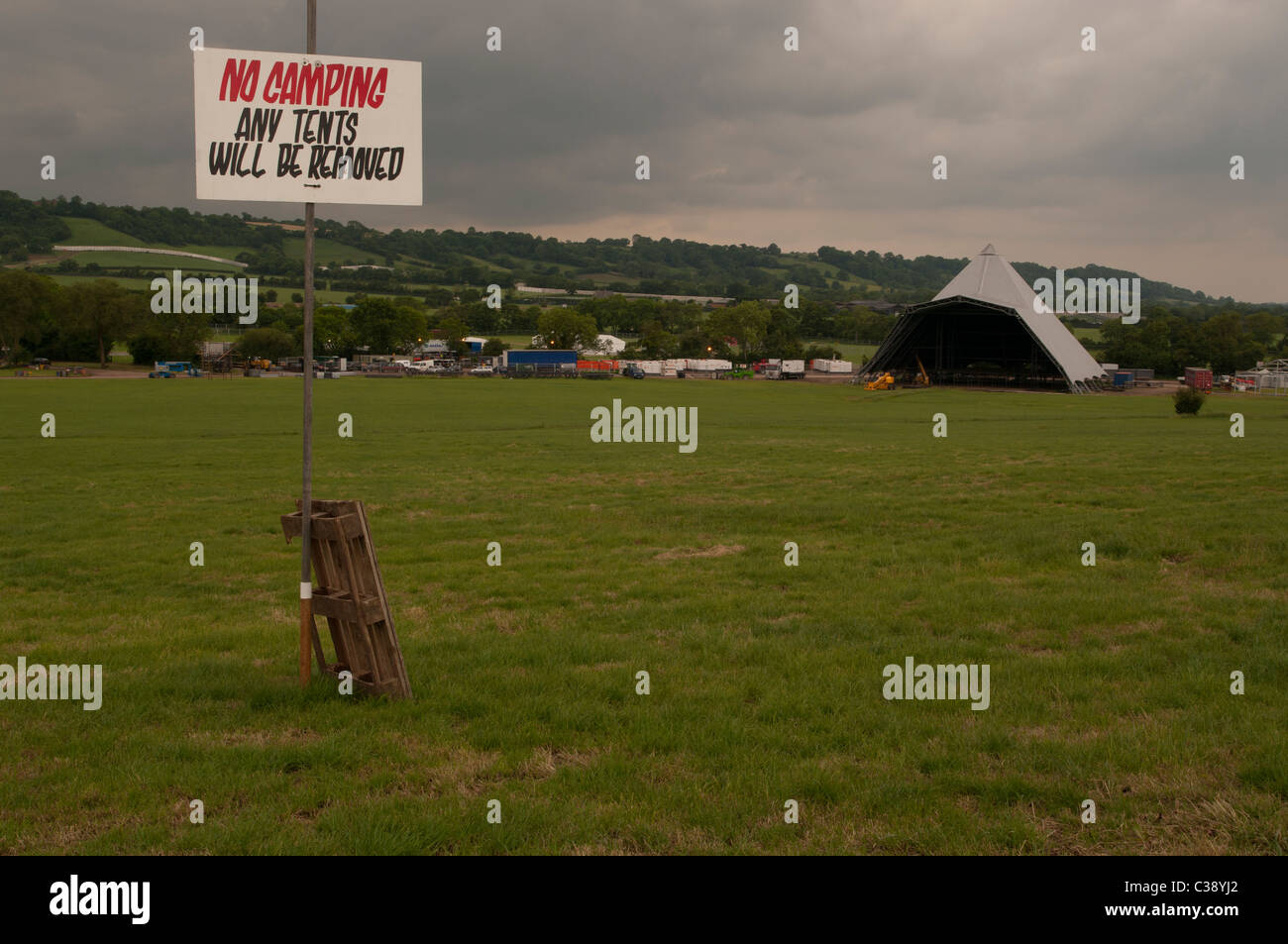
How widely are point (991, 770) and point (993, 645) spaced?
2902 mm

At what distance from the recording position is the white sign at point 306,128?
22.5ft

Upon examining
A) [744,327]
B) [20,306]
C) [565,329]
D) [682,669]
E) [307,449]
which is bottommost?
[682,669]

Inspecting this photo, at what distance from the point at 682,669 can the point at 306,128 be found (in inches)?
208

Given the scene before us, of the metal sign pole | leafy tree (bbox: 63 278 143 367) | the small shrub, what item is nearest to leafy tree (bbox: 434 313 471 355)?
leafy tree (bbox: 63 278 143 367)

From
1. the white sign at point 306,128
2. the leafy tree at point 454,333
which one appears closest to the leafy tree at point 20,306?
the leafy tree at point 454,333

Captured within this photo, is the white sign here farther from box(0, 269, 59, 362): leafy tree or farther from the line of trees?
box(0, 269, 59, 362): leafy tree

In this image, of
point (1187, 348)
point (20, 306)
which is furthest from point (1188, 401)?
point (20, 306)

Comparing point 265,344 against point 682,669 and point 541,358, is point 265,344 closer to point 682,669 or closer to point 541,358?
point 541,358

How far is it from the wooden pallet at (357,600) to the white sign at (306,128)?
2.46 metres

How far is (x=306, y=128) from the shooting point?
7.03 metres

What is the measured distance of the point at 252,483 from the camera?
70.0ft

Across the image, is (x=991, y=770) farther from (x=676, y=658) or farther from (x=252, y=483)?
(x=252, y=483)
